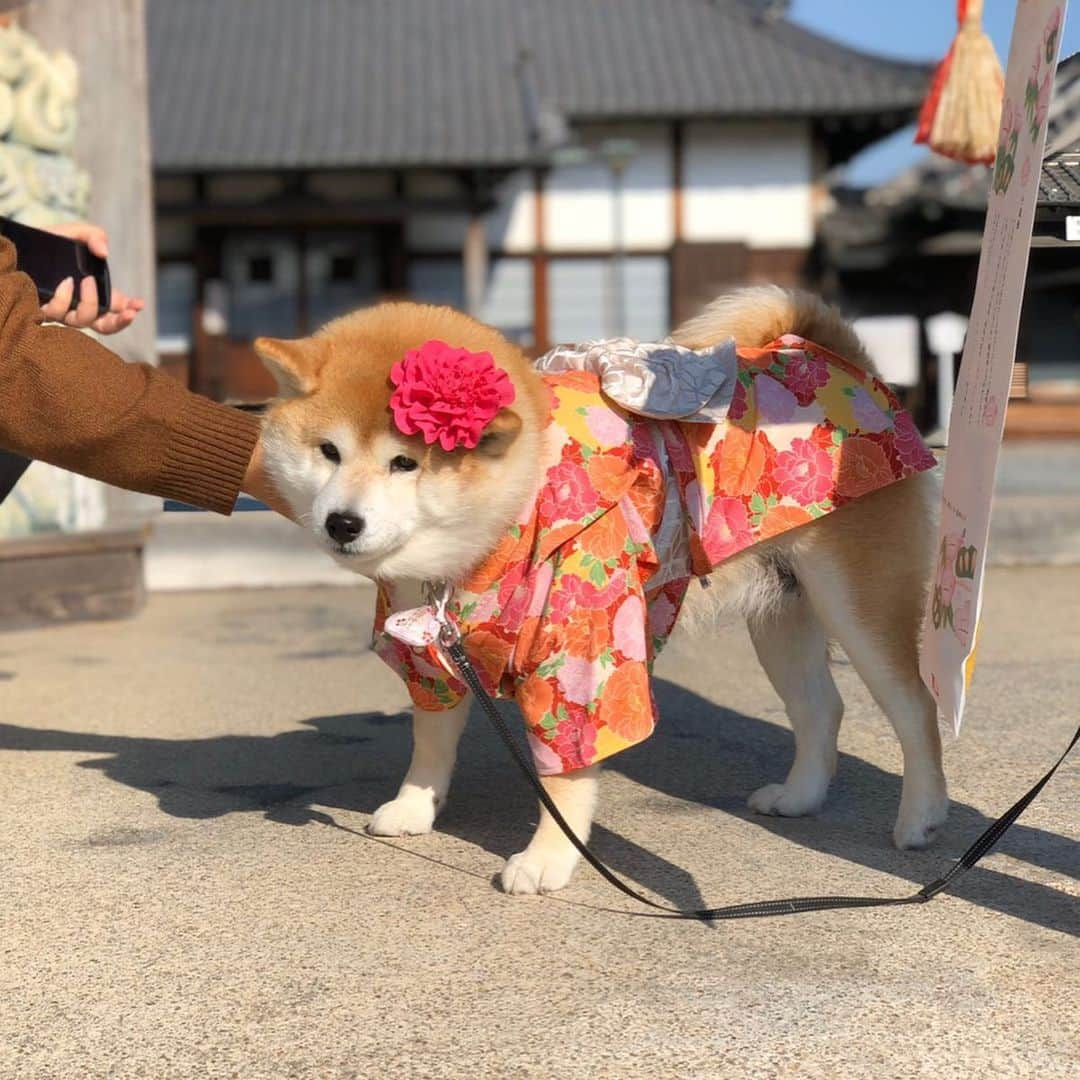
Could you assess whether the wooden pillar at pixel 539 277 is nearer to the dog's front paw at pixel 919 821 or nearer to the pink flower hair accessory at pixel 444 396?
the dog's front paw at pixel 919 821

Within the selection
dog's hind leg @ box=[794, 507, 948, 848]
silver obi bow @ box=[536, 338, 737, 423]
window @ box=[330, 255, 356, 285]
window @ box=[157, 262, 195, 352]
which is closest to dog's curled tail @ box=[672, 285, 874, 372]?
silver obi bow @ box=[536, 338, 737, 423]

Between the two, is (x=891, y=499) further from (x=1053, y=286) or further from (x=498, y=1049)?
(x=1053, y=286)

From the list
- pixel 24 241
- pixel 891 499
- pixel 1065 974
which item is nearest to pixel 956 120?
pixel 891 499

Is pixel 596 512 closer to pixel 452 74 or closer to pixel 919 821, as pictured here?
pixel 919 821

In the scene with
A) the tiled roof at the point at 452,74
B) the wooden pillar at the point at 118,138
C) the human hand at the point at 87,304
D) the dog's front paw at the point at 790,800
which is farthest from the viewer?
the tiled roof at the point at 452,74

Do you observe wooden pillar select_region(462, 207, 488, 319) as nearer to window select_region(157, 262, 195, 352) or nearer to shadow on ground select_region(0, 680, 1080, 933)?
window select_region(157, 262, 195, 352)

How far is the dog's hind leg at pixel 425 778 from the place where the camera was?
266 centimetres

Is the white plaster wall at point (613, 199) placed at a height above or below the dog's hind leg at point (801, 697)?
above

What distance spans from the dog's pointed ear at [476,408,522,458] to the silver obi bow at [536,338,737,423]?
0.29m

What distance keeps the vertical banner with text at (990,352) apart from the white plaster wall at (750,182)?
14.9 metres

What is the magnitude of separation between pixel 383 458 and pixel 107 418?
0.52m

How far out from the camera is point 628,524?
2.43 metres

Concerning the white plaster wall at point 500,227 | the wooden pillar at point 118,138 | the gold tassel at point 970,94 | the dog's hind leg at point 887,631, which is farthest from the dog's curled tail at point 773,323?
the white plaster wall at point 500,227

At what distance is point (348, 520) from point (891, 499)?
1057 millimetres
